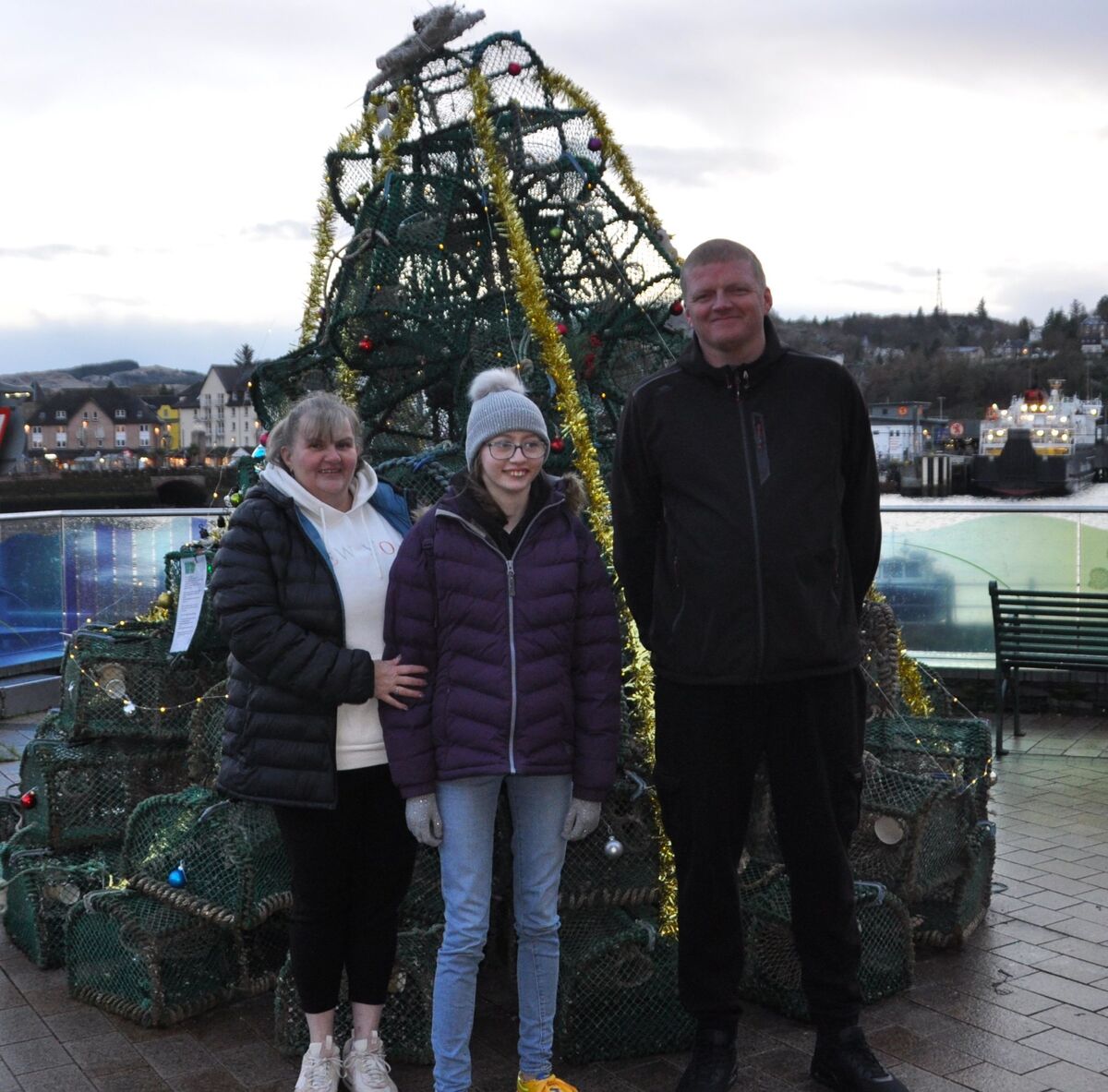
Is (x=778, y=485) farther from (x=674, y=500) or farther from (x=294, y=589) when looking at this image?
(x=294, y=589)

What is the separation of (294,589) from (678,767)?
1027 millimetres

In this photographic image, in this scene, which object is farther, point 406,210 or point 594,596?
point 406,210

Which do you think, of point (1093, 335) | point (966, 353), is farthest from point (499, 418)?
point (1093, 335)

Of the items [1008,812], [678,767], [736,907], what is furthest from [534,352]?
[1008,812]

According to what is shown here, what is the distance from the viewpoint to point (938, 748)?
179 inches

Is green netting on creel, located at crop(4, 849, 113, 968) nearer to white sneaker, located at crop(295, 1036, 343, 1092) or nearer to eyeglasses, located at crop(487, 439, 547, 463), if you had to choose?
white sneaker, located at crop(295, 1036, 343, 1092)

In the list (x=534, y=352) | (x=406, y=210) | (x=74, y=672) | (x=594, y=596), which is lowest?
(x=74, y=672)

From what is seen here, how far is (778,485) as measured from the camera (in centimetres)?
293

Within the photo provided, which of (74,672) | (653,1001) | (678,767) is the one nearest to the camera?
(678,767)

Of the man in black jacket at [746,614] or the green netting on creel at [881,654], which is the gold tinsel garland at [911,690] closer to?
the green netting on creel at [881,654]

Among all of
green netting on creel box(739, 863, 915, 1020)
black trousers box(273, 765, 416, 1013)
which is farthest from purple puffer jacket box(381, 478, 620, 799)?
green netting on creel box(739, 863, 915, 1020)

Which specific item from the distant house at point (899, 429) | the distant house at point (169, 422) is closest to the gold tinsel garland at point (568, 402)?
the distant house at point (899, 429)

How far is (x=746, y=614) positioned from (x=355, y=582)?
938 mm

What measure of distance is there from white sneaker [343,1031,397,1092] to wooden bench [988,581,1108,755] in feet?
15.6
